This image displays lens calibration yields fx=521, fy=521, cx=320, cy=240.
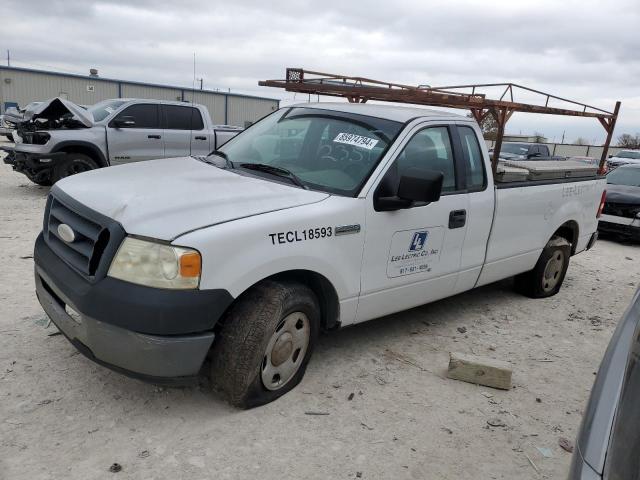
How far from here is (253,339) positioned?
2910mm

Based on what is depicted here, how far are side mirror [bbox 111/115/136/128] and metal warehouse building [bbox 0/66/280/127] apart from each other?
21.0 metres

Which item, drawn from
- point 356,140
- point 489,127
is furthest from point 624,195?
point 356,140

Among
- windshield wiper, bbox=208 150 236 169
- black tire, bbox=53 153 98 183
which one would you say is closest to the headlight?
windshield wiper, bbox=208 150 236 169

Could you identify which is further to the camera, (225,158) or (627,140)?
(627,140)

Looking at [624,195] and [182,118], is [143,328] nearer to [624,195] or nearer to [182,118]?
[182,118]

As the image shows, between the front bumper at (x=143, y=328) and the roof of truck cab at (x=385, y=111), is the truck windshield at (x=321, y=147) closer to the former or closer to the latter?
the roof of truck cab at (x=385, y=111)

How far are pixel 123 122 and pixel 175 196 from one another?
7.66 m

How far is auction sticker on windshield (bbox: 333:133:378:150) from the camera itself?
373 cm

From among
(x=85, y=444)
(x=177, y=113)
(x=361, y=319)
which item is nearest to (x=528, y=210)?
(x=361, y=319)

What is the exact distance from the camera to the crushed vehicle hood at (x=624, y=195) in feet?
31.8

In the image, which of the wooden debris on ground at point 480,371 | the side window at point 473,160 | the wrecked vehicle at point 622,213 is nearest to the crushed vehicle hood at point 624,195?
the wrecked vehicle at point 622,213

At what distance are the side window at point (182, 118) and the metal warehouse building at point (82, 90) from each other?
20.0m

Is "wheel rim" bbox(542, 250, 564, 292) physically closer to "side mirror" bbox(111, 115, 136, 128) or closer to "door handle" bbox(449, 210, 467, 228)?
"door handle" bbox(449, 210, 467, 228)

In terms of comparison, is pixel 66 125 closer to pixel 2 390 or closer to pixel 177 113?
pixel 177 113
